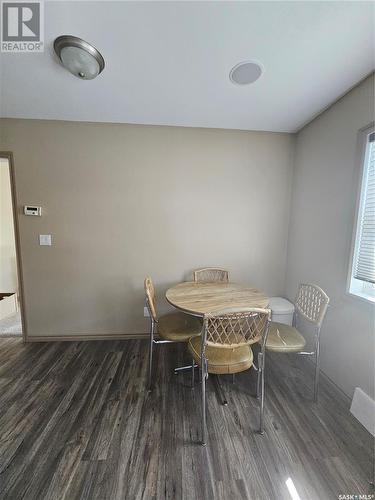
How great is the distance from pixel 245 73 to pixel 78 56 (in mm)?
1240

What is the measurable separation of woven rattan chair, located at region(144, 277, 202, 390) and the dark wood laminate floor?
15.2 inches

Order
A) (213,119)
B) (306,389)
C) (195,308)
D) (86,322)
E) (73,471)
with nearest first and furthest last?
1. (73,471)
2. (195,308)
3. (306,389)
4. (213,119)
5. (86,322)

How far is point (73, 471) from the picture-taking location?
3.81ft

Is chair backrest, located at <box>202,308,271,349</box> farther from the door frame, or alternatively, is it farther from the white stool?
the door frame

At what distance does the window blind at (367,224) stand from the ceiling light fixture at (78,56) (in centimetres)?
212

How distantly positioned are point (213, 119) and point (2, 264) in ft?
14.4

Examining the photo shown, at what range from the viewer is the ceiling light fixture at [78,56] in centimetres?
135

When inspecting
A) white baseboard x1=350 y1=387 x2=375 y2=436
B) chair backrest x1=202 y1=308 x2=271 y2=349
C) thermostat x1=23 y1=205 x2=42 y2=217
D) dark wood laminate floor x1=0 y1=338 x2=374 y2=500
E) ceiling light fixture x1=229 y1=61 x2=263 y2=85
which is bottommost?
dark wood laminate floor x1=0 y1=338 x2=374 y2=500

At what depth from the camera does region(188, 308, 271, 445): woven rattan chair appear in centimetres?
124

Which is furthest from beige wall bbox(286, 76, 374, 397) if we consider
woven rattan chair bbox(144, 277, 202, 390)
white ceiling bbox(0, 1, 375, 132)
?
woven rattan chair bbox(144, 277, 202, 390)

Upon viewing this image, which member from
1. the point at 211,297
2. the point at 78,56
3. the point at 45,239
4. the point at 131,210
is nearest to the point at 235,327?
the point at 211,297

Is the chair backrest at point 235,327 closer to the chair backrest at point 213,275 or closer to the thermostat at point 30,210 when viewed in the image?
the chair backrest at point 213,275

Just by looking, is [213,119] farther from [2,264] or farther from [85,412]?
[2,264]

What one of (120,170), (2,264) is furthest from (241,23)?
(2,264)
